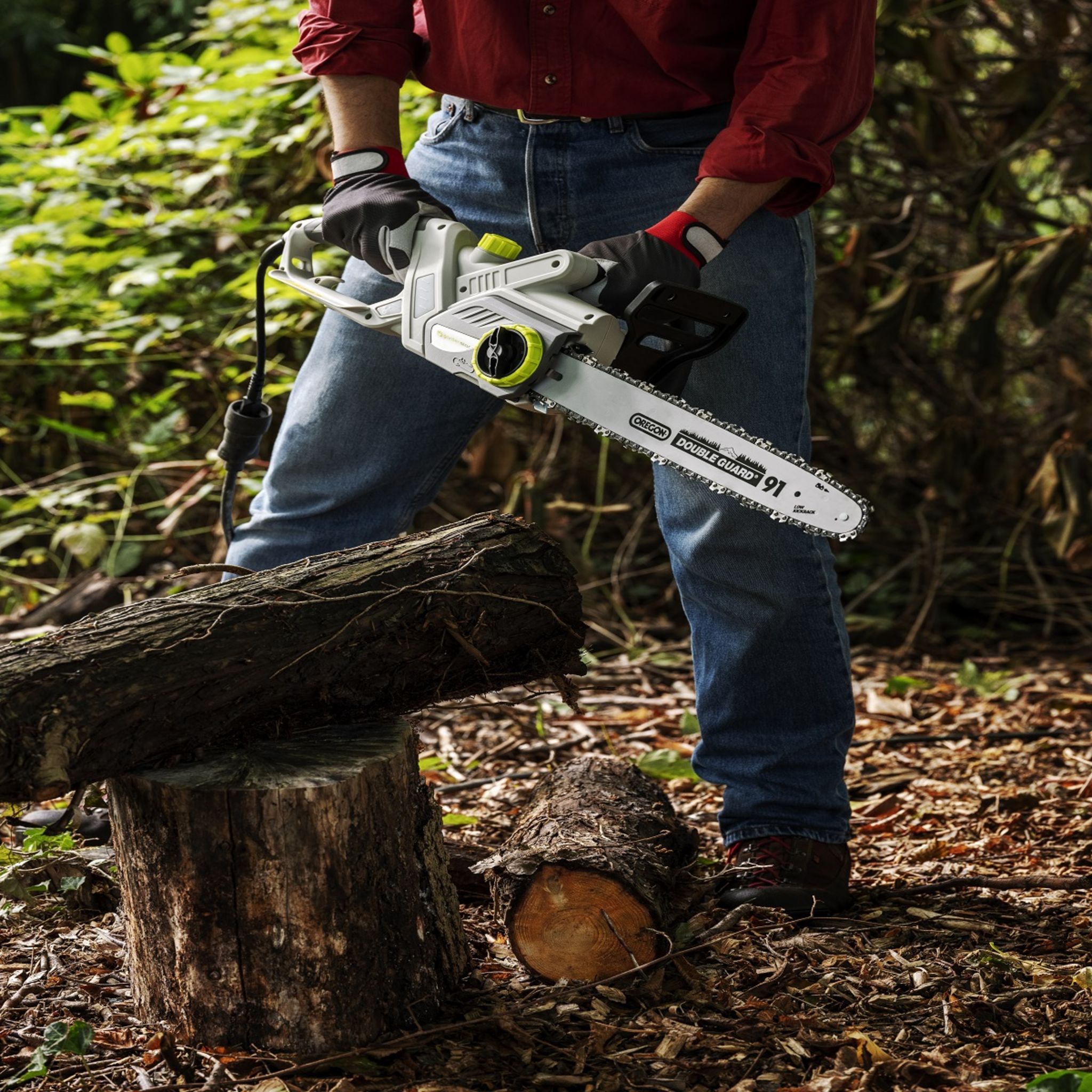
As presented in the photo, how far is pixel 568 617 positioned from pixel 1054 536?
2.17 metres

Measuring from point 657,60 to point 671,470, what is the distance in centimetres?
69

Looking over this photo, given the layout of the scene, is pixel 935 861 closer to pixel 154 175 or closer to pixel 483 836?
pixel 483 836

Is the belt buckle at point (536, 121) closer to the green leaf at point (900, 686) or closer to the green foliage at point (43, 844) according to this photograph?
the green foliage at point (43, 844)

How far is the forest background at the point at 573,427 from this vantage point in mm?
3893

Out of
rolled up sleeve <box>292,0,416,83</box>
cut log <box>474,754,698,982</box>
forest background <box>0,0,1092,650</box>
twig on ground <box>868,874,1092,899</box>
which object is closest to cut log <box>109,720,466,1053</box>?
cut log <box>474,754,698,982</box>

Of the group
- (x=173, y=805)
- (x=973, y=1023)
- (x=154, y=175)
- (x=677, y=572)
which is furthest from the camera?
(x=154, y=175)

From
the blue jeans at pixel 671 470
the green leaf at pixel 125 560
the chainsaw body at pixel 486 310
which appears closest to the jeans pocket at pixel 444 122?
the blue jeans at pixel 671 470

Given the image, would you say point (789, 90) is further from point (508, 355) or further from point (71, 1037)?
point (71, 1037)

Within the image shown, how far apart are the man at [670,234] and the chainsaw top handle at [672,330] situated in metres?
0.12

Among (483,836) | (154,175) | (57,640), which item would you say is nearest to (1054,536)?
(483,836)

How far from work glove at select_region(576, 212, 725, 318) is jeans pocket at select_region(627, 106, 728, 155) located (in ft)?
0.92

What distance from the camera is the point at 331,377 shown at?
7.35 feet

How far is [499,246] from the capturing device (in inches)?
74.9

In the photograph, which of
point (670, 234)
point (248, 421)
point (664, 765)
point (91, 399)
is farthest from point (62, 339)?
point (670, 234)
